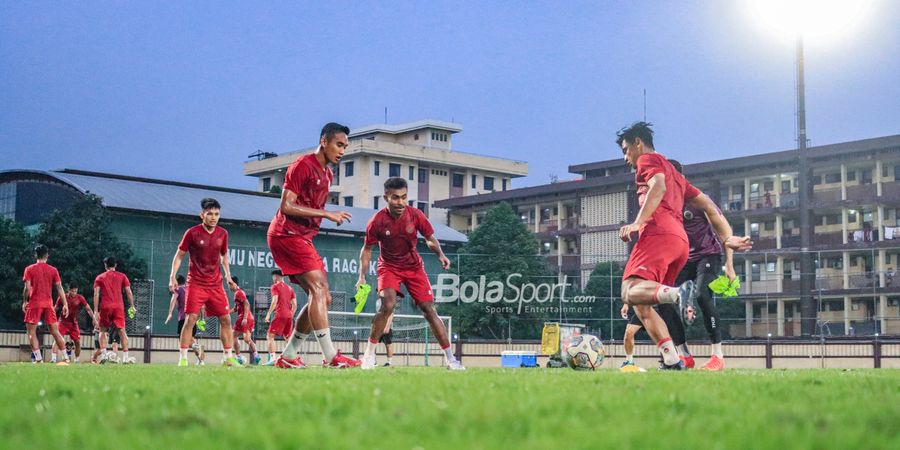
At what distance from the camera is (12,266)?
1886 inches

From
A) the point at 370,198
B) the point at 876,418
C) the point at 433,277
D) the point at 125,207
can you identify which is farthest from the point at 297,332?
the point at 370,198

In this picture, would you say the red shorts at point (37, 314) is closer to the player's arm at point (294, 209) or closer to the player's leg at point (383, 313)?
the player's leg at point (383, 313)

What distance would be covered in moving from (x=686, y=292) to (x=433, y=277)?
32.6 meters

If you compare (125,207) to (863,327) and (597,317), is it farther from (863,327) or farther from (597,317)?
(863,327)

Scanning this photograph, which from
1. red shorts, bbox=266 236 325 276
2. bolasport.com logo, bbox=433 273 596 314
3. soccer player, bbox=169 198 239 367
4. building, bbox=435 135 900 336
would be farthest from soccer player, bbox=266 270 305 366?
building, bbox=435 135 900 336

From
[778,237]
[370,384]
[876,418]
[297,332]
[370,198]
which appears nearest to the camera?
[876,418]

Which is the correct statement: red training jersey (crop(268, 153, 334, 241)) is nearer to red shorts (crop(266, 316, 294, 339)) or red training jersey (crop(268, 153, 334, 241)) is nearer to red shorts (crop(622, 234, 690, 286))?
red shorts (crop(622, 234, 690, 286))

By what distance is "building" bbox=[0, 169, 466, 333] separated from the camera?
47031 millimetres

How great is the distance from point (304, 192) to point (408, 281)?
2066 mm

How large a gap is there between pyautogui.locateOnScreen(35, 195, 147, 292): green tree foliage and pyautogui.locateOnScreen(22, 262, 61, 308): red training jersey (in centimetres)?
2534

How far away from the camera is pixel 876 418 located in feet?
15.1

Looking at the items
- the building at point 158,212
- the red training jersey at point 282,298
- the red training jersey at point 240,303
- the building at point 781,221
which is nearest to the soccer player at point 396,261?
the red training jersey at point 282,298

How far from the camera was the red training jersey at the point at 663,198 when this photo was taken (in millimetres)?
11188

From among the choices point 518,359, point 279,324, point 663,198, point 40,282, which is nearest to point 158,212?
point 518,359
